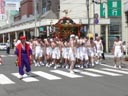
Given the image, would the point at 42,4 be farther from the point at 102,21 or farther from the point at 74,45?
the point at 74,45

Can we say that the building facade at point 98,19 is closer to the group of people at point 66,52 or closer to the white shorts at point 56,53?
the group of people at point 66,52

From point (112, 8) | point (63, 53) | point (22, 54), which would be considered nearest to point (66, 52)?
point (63, 53)

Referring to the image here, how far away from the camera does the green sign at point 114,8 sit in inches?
2232

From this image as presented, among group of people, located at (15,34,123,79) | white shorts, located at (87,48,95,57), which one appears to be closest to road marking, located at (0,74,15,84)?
group of people, located at (15,34,123,79)

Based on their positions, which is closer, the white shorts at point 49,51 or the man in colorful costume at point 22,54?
the man in colorful costume at point 22,54

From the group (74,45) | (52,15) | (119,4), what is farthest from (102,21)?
(74,45)

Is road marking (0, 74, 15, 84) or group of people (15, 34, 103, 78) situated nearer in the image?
road marking (0, 74, 15, 84)

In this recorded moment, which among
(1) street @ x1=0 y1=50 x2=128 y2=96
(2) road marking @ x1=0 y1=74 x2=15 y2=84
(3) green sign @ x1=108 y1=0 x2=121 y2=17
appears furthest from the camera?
(3) green sign @ x1=108 y1=0 x2=121 y2=17

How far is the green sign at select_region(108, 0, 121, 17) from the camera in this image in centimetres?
5669

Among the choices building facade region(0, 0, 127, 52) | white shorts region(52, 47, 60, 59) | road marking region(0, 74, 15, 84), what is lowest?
road marking region(0, 74, 15, 84)

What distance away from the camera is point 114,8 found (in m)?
58.1

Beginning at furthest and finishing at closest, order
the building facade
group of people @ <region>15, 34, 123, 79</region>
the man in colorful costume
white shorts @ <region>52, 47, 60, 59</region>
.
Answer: the building facade → white shorts @ <region>52, 47, 60, 59</region> → group of people @ <region>15, 34, 123, 79</region> → the man in colorful costume

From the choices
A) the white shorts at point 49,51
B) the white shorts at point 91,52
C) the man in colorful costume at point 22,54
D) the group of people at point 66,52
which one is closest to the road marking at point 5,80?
the man in colorful costume at point 22,54

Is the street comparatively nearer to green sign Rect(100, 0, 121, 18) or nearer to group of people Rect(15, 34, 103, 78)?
group of people Rect(15, 34, 103, 78)
